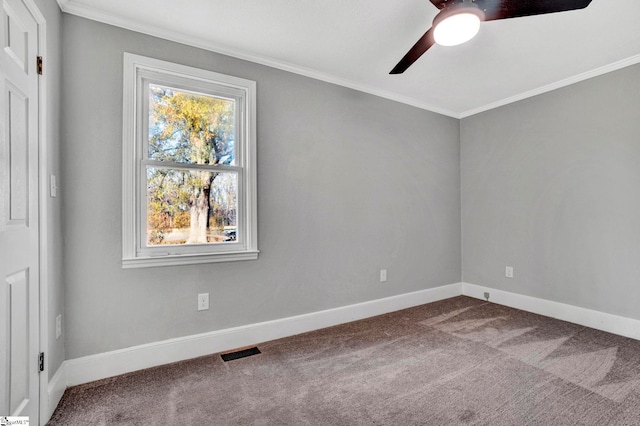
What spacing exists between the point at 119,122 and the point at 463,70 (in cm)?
292

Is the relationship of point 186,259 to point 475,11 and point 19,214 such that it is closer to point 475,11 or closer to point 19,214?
point 19,214

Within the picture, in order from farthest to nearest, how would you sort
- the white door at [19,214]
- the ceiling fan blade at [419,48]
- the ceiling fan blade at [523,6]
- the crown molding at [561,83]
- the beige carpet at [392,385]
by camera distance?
the crown molding at [561,83]
the ceiling fan blade at [419,48]
the beige carpet at [392,385]
the ceiling fan blade at [523,6]
the white door at [19,214]

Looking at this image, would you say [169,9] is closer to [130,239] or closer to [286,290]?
[130,239]

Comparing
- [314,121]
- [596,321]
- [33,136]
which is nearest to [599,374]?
[596,321]

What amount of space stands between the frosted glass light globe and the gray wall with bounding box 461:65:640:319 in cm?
217

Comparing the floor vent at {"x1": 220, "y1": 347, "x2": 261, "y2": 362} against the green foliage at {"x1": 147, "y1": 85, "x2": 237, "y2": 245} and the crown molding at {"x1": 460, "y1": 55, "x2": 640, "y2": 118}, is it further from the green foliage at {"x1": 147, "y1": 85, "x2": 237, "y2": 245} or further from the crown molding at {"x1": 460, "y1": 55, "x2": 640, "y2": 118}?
the crown molding at {"x1": 460, "y1": 55, "x2": 640, "y2": 118}

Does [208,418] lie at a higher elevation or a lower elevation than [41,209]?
lower

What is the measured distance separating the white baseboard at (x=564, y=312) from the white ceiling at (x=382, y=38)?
2250mm

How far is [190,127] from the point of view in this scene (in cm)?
244

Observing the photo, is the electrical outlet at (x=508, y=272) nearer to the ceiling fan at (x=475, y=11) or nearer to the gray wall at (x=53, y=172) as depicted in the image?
the ceiling fan at (x=475, y=11)

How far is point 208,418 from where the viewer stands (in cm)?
168

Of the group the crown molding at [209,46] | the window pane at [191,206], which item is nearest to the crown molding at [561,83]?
the crown molding at [209,46]

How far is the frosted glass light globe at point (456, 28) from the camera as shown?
1.59 meters

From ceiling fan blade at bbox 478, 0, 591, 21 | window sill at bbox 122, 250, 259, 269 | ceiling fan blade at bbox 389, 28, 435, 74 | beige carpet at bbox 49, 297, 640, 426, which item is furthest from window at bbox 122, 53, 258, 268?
ceiling fan blade at bbox 478, 0, 591, 21
